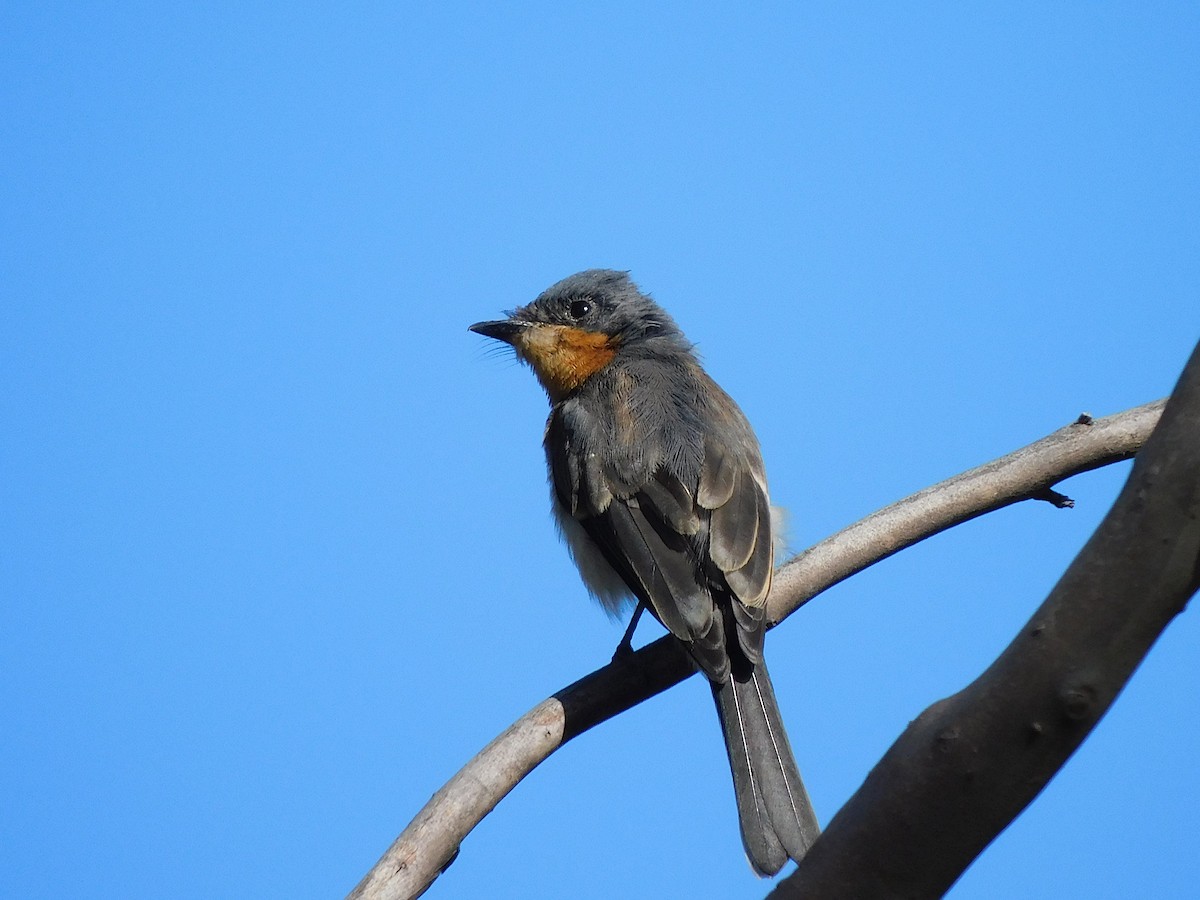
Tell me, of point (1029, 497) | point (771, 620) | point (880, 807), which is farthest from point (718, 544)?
point (880, 807)

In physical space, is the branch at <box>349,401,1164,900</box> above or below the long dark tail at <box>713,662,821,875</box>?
above

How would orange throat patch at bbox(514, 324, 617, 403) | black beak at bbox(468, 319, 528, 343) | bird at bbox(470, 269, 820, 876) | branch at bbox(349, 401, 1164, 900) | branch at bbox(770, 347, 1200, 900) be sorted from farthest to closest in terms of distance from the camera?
black beak at bbox(468, 319, 528, 343) < orange throat patch at bbox(514, 324, 617, 403) < bird at bbox(470, 269, 820, 876) < branch at bbox(349, 401, 1164, 900) < branch at bbox(770, 347, 1200, 900)

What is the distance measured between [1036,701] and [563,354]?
466 centimetres

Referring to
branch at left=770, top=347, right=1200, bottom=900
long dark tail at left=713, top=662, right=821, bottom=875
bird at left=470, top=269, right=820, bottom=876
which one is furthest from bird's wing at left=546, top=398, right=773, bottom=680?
branch at left=770, top=347, right=1200, bottom=900

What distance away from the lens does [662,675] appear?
14.5 ft

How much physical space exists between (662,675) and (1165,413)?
2.46 meters

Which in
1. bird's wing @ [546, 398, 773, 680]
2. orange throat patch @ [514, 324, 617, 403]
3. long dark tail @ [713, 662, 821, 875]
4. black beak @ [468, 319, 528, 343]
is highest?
black beak @ [468, 319, 528, 343]

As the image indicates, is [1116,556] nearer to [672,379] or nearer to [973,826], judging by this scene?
[973,826]

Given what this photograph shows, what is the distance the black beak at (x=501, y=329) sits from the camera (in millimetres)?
6977

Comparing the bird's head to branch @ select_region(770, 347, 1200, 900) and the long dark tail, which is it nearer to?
the long dark tail

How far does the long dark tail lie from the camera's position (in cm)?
404

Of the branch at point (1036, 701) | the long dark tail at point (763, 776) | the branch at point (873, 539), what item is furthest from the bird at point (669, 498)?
the branch at point (1036, 701)

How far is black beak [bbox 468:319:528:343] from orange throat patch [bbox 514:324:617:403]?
87mm

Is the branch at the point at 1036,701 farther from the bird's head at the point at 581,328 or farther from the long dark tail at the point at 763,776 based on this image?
the bird's head at the point at 581,328
